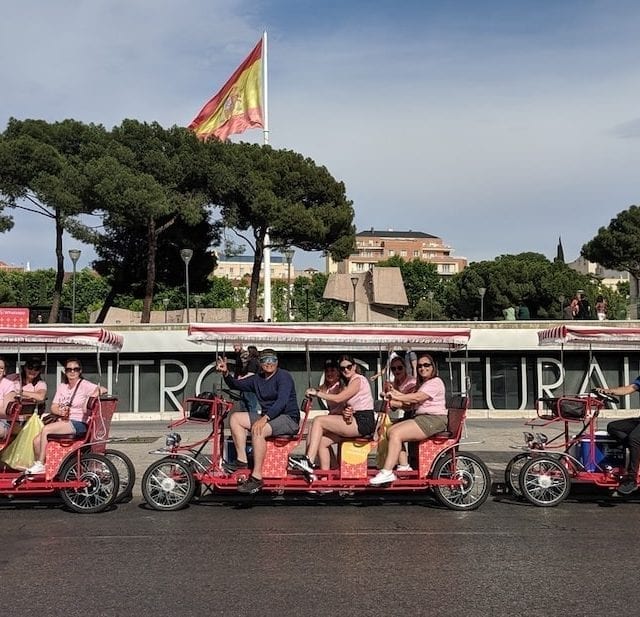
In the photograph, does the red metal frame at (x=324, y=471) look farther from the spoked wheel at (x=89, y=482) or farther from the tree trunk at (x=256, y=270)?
the tree trunk at (x=256, y=270)

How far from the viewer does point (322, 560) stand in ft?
21.6

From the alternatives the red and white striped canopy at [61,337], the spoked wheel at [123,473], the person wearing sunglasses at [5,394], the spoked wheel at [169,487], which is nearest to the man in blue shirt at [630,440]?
the spoked wheel at [169,487]

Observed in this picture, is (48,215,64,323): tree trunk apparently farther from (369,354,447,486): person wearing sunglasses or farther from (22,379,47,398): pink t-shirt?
(369,354,447,486): person wearing sunglasses

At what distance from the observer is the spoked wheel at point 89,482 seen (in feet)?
28.9

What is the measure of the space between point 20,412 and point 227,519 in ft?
9.24

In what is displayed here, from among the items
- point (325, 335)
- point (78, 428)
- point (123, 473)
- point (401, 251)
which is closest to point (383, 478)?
point (325, 335)

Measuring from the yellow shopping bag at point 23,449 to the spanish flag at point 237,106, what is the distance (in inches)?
1044

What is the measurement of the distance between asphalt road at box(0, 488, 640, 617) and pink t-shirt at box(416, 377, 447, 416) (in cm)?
108

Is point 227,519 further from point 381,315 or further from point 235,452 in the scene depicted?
point 381,315

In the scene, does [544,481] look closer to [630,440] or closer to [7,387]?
[630,440]

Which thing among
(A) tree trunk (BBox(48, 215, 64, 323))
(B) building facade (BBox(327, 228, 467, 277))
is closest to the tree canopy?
(A) tree trunk (BBox(48, 215, 64, 323))

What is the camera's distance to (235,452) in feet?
30.4

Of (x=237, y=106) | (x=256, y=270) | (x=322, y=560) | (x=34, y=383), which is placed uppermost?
(x=237, y=106)

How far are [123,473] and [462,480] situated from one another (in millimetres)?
3860
